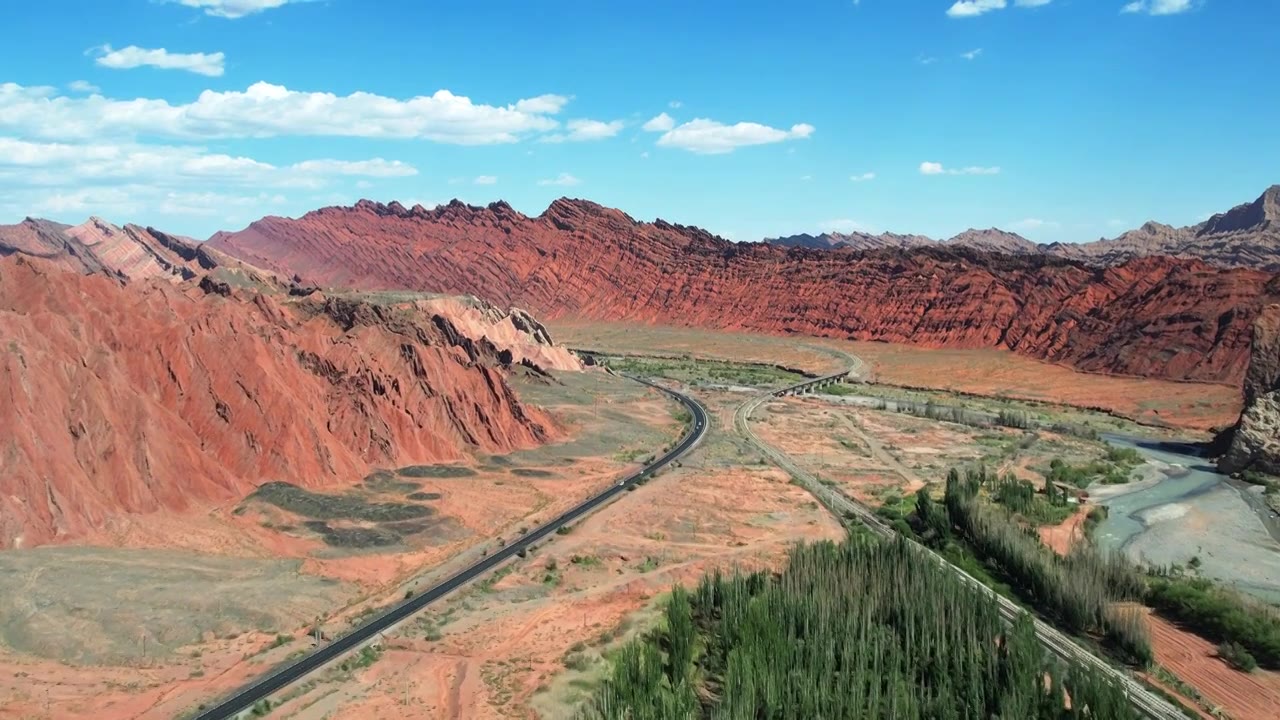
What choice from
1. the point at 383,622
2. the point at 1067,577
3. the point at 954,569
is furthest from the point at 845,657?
the point at 383,622

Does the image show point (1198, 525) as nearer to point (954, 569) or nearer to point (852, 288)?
point (954, 569)

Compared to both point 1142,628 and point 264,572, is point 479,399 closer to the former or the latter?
point 264,572

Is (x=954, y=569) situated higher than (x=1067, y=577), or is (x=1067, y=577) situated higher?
(x=1067, y=577)

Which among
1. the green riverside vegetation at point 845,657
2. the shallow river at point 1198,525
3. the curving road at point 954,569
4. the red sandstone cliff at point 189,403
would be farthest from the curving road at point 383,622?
the shallow river at point 1198,525

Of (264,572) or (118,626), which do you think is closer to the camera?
(118,626)

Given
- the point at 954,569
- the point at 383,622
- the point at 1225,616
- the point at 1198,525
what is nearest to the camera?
the point at 1225,616

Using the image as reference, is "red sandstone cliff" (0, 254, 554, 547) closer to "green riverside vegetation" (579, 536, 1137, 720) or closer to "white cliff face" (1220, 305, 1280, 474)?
"green riverside vegetation" (579, 536, 1137, 720)

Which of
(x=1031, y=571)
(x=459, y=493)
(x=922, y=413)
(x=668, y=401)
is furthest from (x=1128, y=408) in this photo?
(x=459, y=493)

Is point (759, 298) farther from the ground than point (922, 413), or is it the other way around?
point (759, 298)
